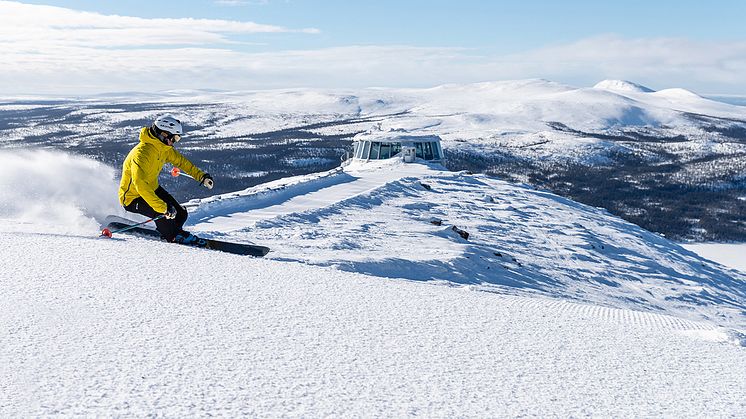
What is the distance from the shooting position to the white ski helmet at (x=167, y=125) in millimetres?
10602

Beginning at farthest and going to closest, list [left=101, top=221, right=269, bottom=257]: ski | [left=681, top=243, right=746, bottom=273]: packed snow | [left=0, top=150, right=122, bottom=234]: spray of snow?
[left=681, top=243, right=746, bottom=273]: packed snow
[left=0, top=150, right=122, bottom=234]: spray of snow
[left=101, top=221, right=269, bottom=257]: ski

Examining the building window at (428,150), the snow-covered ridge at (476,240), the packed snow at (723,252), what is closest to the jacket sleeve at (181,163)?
the snow-covered ridge at (476,240)

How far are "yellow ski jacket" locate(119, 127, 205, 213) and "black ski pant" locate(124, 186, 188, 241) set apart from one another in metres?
0.13

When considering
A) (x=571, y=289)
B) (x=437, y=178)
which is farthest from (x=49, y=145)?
(x=571, y=289)

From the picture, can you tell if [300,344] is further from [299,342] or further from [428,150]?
[428,150]

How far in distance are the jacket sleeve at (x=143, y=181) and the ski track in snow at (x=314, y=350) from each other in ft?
5.71

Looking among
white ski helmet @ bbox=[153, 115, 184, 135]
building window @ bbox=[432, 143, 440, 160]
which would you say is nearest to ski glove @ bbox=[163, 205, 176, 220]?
white ski helmet @ bbox=[153, 115, 184, 135]

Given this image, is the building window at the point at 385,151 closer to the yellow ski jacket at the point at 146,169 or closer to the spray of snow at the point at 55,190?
the spray of snow at the point at 55,190

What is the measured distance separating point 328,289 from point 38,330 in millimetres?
3567

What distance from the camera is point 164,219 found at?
11.1m

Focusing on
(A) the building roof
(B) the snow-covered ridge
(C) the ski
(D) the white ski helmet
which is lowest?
(B) the snow-covered ridge

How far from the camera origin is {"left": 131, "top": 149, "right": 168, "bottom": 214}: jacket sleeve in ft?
34.1

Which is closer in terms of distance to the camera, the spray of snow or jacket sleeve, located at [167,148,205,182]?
jacket sleeve, located at [167,148,205,182]

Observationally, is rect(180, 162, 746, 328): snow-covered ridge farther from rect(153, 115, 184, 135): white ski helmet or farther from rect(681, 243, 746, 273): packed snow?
rect(681, 243, 746, 273): packed snow
